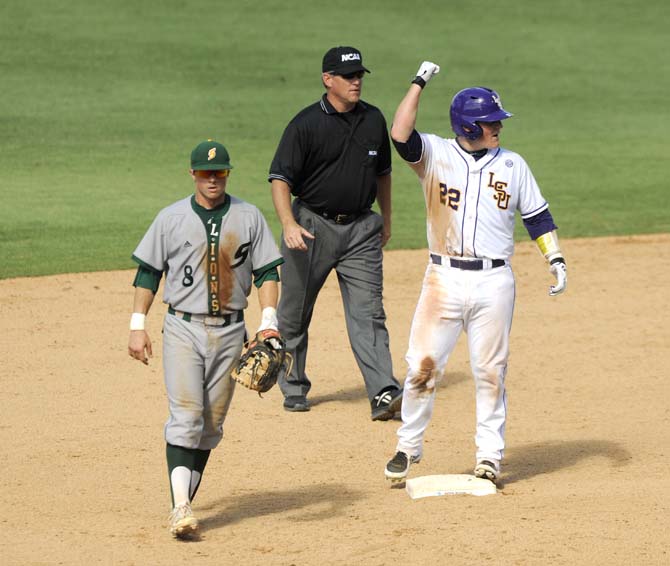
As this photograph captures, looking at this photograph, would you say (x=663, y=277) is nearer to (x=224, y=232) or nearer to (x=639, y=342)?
(x=639, y=342)

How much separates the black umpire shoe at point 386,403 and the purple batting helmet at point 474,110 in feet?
7.83

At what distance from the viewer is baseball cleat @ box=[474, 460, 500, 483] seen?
7.36m

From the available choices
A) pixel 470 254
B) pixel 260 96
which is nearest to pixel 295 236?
pixel 470 254

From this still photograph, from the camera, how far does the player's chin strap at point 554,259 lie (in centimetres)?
735

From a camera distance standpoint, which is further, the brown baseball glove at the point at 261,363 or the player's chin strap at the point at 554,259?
the player's chin strap at the point at 554,259

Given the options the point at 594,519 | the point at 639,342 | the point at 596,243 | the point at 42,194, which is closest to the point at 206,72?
the point at 42,194

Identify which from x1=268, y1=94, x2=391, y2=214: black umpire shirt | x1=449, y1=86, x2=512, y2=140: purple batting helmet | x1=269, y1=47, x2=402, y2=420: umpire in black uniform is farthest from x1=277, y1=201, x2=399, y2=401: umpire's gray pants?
x1=449, y1=86, x2=512, y2=140: purple batting helmet

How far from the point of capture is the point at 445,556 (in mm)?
6172

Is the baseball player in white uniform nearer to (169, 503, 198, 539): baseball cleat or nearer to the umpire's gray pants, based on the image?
(169, 503, 198, 539): baseball cleat

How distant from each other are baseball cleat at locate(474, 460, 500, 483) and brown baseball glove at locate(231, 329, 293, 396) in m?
1.41

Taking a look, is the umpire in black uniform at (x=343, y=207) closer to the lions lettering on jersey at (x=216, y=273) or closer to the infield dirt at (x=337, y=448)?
the infield dirt at (x=337, y=448)

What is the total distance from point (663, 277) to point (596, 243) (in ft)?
5.69

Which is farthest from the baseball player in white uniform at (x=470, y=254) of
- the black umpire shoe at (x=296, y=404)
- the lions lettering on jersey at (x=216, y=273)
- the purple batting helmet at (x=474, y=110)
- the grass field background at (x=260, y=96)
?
the grass field background at (x=260, y=96)

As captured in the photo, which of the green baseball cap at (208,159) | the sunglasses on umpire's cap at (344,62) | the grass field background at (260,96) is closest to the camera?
the green baseball cap at (208,159)
